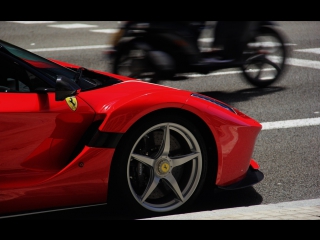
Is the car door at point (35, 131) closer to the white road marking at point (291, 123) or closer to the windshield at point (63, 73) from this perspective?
the windshield at point (63, 73)

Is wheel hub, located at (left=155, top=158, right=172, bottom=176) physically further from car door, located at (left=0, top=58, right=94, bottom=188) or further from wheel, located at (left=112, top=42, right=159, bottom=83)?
wheel, located at (left=112, top=42, right=159, bottom=83)

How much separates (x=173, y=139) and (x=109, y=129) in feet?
1.85

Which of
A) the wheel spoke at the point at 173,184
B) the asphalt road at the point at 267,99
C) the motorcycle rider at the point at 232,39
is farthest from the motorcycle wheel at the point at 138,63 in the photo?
the wheel spoke at the point at 173,184

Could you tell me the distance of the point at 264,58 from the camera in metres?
9.43

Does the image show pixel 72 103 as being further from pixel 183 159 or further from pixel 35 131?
pixel 183 159

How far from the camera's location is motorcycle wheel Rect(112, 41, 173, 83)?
8.55 meters

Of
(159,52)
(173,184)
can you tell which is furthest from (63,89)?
(159,52)

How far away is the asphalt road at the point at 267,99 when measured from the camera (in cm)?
504

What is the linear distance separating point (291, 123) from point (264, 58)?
2.31 m

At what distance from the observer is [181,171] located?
4.49 m

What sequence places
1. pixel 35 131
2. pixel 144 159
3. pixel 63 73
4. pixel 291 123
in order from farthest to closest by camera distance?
1. pixel 291 123
2. pixel 63 73
3. pixel 144 159
4. pixel 35 131

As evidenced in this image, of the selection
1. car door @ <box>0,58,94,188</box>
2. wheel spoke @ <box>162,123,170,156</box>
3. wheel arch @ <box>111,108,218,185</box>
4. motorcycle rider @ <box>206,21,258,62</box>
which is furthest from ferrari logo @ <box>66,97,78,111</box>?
motorcycle rider @ <box>206,21,258,62</box>

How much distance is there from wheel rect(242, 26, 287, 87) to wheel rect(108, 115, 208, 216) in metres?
5.12

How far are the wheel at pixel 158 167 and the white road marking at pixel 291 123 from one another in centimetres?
282
